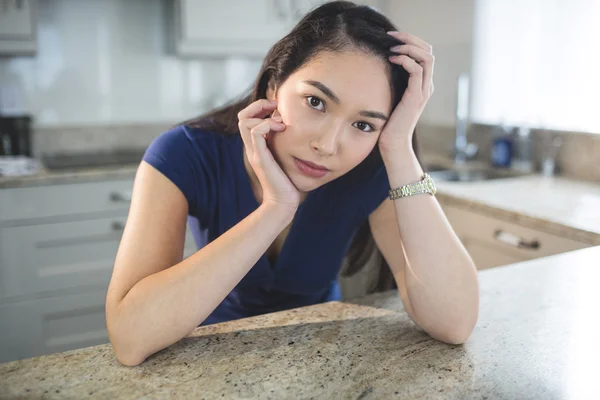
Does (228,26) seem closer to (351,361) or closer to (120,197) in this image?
(120,197)

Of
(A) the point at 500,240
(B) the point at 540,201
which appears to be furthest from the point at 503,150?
(A) the point at 500,240

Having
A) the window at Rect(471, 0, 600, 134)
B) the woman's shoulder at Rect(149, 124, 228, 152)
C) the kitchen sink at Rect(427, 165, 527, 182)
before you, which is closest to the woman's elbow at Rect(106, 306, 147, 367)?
the woman's shoulder at Rect(149, 124, 228, 152)

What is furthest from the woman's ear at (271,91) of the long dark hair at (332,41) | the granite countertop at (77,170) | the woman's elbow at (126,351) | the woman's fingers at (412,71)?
the granite countertop at (77,170)

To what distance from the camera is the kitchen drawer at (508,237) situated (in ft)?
5.71

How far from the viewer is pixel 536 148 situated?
2561mm

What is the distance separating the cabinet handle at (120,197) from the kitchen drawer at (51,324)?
393mm

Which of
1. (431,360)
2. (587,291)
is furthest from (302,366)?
(587,291)

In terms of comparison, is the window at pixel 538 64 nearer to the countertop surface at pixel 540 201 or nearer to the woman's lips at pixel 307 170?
the countertop surface at pixel 540 201

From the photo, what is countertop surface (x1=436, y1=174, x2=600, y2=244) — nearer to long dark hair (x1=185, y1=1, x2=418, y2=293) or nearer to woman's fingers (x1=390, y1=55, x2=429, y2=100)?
long dark hair (x1=185, y1=1, x2=418, y2=293)

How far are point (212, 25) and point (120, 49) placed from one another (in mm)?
540

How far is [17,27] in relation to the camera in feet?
7.93

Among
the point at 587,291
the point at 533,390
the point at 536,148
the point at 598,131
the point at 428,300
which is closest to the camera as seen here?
the point at 533,390

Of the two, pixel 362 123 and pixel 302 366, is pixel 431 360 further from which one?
pixel 362 123

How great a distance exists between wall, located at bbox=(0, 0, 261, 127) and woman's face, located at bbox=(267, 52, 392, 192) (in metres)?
2.21
